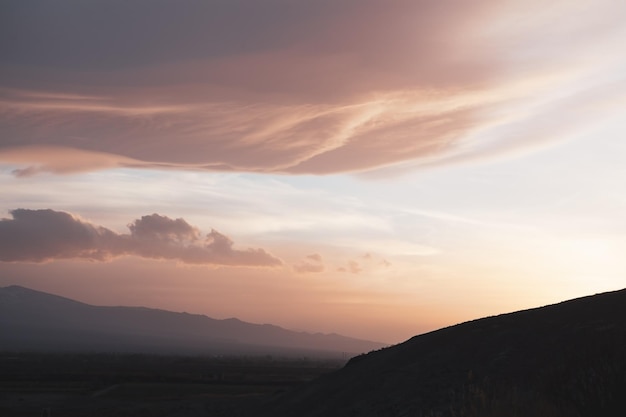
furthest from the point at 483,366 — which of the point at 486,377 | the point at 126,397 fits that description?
the point at 126,397

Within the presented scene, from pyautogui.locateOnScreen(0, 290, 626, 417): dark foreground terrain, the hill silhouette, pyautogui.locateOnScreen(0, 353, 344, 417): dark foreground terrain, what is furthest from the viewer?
pyautogui.locateOnScreen(0, 353, 344, 417): dark foreground terrain

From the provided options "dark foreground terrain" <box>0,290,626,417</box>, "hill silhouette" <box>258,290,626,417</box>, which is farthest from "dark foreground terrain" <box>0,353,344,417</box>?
"hill silhouette" <box>258,290,626,417</box>

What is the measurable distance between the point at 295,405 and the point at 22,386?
44.3m

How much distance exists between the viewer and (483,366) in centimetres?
2805

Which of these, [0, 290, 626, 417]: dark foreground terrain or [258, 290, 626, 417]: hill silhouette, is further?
[258, 290, 626, 417]: hill silhouette

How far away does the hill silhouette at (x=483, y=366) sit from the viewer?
645 inches

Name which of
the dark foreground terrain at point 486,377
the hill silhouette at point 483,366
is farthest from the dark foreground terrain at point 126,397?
the hill silhouette at point 483,366

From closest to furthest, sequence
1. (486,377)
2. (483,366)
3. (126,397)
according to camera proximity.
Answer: (486,377) → (483,366) → (126,397)

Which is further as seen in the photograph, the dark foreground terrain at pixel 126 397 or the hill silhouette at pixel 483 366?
the dark foreground terrain at pixel 126 397

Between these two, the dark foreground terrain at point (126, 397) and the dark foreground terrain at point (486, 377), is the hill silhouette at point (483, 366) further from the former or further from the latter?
the dark foreground terrain at point (126, 397)

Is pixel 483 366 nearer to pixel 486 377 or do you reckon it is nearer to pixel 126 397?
pixel 486 377

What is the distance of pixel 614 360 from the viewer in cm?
1535

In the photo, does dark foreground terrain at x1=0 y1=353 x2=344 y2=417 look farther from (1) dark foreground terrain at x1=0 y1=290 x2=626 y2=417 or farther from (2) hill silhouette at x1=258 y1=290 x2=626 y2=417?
(2) hill silhouette at x1=258 y1=290 x2=626 y2=417

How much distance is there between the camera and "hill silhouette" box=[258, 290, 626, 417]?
53.8 feet
